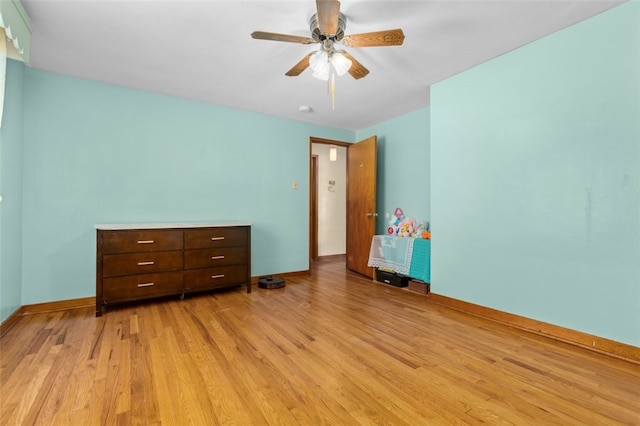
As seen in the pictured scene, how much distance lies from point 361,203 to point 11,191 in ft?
13.2

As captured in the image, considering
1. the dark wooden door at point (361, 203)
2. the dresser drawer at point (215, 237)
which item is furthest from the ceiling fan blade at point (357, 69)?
the dresser drawer at point (215, 237)

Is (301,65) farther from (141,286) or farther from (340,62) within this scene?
(141,286)

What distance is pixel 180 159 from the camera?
3.53 meters

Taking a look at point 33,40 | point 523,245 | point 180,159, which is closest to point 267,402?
point 523,245

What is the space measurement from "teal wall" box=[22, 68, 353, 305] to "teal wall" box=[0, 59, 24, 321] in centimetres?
11

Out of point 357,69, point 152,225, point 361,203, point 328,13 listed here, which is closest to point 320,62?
point 357,69

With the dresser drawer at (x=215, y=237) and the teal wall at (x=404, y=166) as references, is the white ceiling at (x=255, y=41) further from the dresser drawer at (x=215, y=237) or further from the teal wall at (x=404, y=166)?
the dresser drawer at (x=215, y=237)

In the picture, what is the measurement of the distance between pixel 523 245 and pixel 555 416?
1425mm

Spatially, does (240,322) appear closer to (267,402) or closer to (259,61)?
(267,402)

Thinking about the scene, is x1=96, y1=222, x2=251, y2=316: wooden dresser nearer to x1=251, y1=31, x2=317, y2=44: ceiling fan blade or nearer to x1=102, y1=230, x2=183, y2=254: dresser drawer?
x1=102, y1=230, x2=183, y2=254: dresser drawer

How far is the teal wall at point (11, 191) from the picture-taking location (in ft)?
7.74

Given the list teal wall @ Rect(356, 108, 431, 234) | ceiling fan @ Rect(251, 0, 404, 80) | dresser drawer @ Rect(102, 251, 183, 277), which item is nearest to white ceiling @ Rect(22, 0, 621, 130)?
ceiling fan @ Rect(251, 0, 404, 80)

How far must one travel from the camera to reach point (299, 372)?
5.78 feet

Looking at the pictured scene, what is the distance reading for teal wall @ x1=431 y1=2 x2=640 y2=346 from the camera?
198 centimetres
